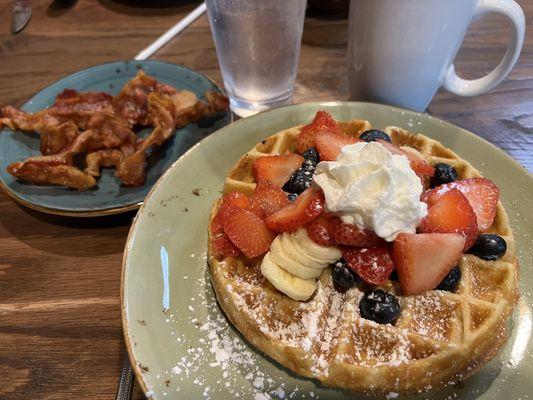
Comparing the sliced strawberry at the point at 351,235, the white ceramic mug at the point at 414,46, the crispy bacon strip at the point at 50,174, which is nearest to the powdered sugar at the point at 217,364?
the sliced strawberry at the point at 351,235

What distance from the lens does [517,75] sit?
7.47 ft

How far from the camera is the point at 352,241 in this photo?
3.69ft

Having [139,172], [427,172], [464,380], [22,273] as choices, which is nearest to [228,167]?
[139,172]

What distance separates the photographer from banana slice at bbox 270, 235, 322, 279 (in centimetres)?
117

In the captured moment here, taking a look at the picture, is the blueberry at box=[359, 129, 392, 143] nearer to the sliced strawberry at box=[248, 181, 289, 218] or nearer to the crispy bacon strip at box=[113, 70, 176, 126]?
the sliced strawberry at box=[248, 181, 289, 218]

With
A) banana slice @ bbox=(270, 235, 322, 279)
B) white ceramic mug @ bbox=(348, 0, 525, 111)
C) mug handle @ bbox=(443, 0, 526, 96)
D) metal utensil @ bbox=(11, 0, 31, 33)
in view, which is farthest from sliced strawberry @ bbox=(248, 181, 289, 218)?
metal utensil @ bbox=(11, 0, 31, 33)

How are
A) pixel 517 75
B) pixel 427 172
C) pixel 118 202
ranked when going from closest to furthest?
pixel 427 172
pixel 118 202
pixel 517 75

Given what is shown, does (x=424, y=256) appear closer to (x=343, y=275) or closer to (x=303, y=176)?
(x=343, y=275)

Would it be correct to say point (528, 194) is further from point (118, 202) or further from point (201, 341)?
point (118, 202)

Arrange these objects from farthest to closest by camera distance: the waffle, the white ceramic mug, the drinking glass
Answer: the drinking glass < the white ceramic mug < the waffle

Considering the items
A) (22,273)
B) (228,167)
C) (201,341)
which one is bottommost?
(22,273)

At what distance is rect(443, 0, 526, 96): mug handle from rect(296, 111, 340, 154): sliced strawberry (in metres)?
0.70

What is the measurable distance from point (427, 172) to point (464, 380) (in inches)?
22.9

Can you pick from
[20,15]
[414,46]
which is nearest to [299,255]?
[414,46]
